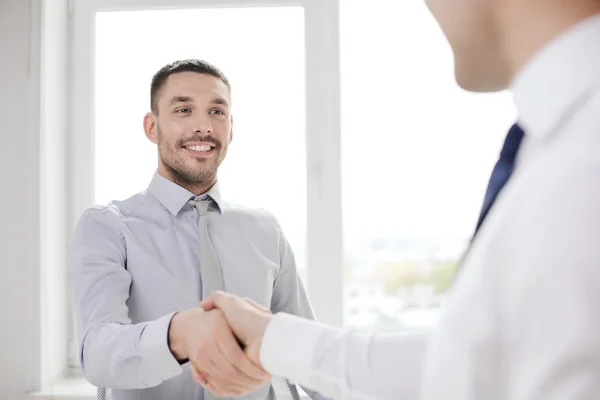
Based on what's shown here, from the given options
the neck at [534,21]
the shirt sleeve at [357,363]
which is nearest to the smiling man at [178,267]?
the shirt sleeve at [357,363]

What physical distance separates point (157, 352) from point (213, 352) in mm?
166

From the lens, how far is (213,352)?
1.31 m

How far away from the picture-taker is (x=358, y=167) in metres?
2.55

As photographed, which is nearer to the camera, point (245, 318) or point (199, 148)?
point (245, 318)

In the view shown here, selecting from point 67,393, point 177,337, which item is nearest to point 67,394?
point 67,393

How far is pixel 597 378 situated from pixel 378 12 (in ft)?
7.45

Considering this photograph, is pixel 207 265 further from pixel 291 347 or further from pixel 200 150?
A: pixel 291 347

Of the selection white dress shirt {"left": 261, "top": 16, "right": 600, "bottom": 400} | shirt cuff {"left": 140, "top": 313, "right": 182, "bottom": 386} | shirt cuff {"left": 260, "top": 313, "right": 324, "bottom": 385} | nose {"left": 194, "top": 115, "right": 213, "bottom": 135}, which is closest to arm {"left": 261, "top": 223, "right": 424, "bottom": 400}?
shirt cuff {"left": 260, "top": 313, "right": 324, "bottom": 385}

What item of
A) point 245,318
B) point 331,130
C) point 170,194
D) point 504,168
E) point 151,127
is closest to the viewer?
point 504,168

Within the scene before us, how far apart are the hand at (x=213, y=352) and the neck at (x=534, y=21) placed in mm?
802

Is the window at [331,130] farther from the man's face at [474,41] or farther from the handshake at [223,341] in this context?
the man's face at [474,41]

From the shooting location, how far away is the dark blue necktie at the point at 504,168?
758 millimetres

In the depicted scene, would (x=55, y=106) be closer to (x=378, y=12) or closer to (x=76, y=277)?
(x=76, y=277)

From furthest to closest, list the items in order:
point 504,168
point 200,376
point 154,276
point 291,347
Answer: point 154,276 < point 200,376 < point 291,347 < point 504,168
